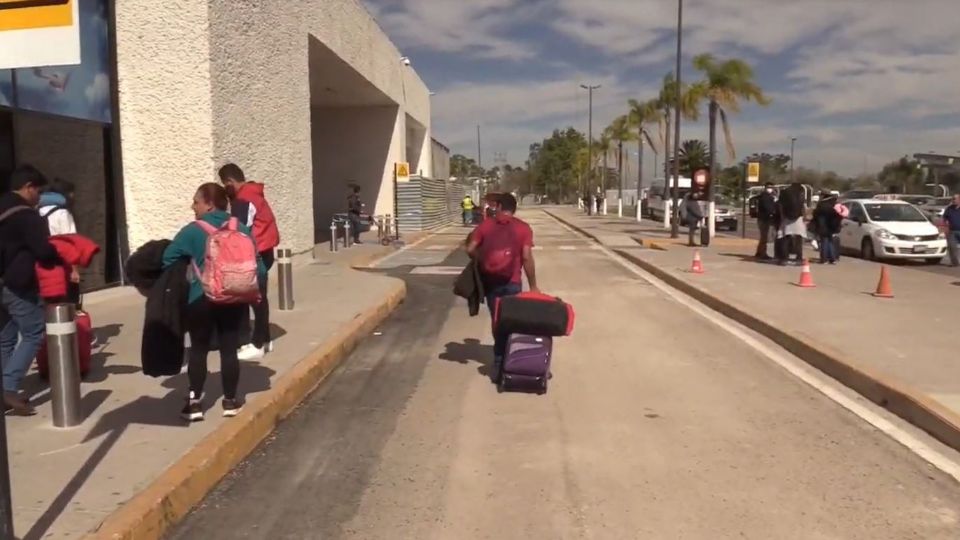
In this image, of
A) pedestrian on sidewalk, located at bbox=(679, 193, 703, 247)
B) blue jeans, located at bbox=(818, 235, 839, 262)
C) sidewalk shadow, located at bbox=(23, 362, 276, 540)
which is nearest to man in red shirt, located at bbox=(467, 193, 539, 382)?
sidewalk shadow, located at bbox=(23, 362, 276, 540)

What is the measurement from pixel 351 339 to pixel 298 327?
753 millimetres

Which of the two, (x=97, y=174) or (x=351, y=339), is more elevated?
(x=97, y=174)

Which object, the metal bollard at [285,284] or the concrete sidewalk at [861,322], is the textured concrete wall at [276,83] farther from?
the concrete sidewalk at [861,322]

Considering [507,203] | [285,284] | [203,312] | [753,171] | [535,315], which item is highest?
[753,171]

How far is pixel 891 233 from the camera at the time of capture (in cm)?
1952

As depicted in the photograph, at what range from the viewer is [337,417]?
20.9 ft

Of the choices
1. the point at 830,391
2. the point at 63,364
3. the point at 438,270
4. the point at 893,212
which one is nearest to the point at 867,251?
the point at 893,212

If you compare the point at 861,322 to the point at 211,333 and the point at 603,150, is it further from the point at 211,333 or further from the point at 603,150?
the point at 603,150

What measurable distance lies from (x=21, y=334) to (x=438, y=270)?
41.3 ft

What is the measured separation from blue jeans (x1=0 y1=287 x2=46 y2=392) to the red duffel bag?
3.45 m

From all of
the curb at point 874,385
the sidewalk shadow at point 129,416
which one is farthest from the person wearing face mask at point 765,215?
the sidewalk shadow at point 129,416

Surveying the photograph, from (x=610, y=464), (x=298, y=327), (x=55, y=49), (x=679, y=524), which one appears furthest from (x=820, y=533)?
(x=298, y=327)

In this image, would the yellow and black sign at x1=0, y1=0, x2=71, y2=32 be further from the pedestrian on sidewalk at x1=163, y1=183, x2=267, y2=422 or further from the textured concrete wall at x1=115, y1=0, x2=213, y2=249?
the textured concrete wall at x1=115, y1=0, x2=213, y2=249

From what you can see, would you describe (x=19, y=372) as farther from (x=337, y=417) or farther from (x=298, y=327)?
(x=298, y=327)
